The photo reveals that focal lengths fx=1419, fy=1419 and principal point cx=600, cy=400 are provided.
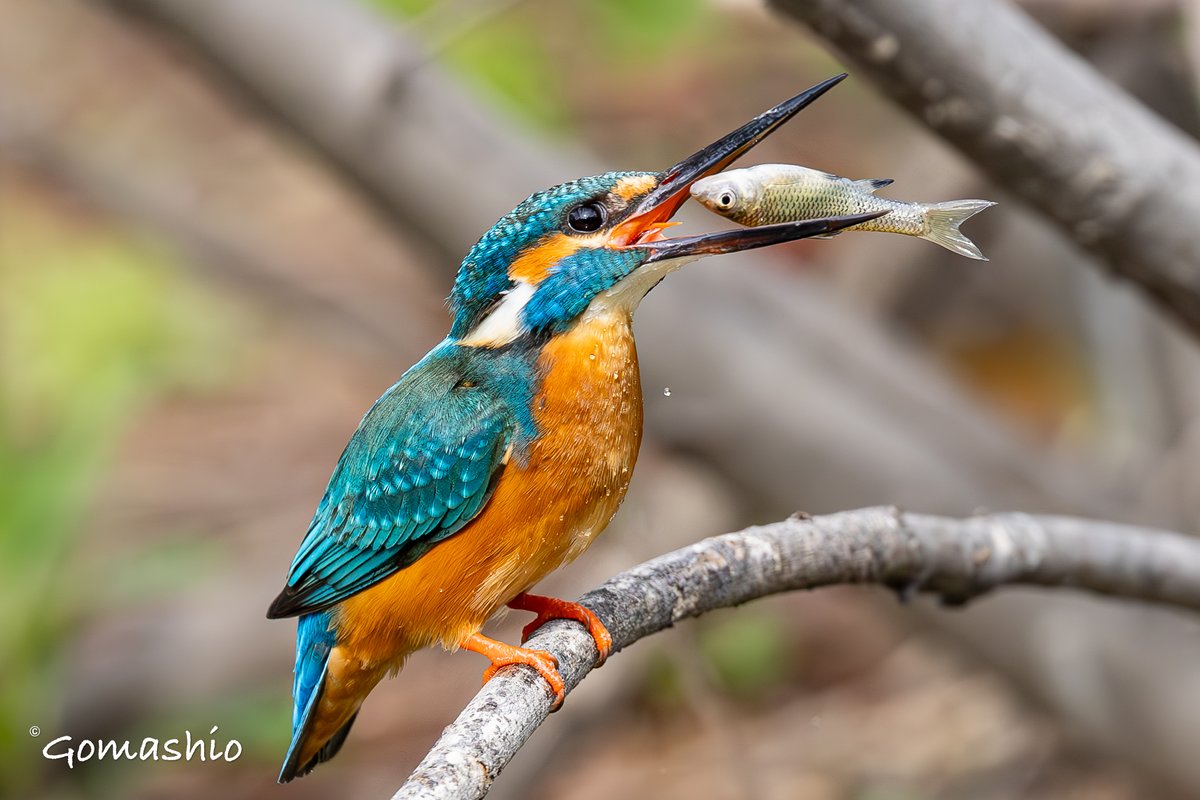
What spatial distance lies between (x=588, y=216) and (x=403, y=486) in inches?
22.2

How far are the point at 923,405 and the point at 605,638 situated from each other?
104 inches

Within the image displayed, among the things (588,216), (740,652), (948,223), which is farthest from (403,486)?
(740,652)

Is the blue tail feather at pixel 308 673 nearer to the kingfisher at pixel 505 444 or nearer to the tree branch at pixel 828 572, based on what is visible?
the kingfisher at pixel 505 444

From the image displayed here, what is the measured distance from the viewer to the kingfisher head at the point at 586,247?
228cm

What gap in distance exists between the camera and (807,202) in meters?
2.21

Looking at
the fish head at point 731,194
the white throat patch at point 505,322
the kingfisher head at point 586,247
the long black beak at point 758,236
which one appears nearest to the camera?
the long black beak at point 758,236

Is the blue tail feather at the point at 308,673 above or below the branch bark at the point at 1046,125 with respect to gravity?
below

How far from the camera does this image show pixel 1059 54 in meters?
2.74

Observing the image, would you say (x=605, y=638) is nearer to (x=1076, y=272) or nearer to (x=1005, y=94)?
(x=1005, y=94)

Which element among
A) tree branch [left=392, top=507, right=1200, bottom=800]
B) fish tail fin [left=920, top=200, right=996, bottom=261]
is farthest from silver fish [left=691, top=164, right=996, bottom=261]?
tree branch [left=392, top=507, right=1200, bottom=800]

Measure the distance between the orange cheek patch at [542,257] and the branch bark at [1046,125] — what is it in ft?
1.88

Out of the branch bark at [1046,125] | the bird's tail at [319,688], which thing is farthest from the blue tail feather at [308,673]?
the branch bark at [1046,125]

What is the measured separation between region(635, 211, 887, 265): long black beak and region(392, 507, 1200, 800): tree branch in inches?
18.5

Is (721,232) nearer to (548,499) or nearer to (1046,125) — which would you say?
(548,499)
